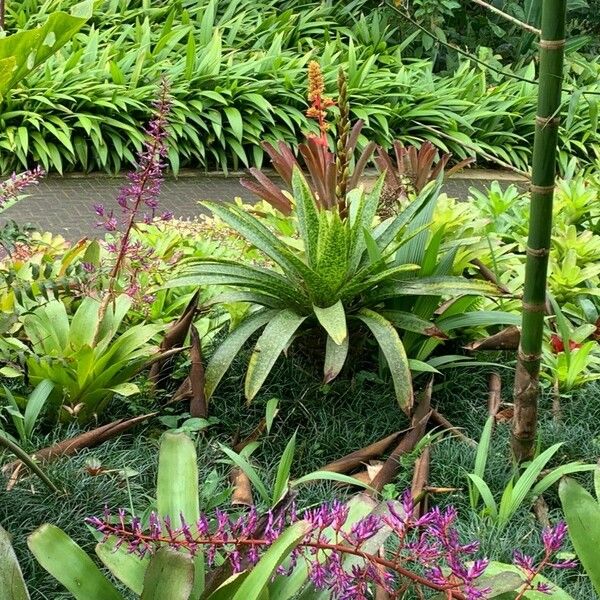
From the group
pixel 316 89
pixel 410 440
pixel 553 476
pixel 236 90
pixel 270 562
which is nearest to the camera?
pixel 270 562

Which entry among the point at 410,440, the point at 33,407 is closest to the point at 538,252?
the point at 410,440

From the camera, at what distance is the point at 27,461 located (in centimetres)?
225

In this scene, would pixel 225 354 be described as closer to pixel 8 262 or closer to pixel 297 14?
pixel 8 262

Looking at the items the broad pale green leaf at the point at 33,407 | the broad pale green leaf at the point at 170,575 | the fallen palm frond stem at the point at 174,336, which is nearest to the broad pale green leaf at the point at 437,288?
the fallen palm frond stem at the point at 174,336

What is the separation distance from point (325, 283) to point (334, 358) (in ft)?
0.93

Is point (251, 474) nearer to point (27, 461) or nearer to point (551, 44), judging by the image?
point (27, 461)

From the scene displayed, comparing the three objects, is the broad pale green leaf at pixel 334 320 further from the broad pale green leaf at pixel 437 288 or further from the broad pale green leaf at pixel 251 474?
the broad pale green leaf at pixel 251 474

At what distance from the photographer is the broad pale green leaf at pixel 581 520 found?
76.7 inches

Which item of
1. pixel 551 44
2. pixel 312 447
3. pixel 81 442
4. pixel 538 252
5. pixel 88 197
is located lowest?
pixel 88 197

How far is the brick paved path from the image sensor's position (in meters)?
6.88

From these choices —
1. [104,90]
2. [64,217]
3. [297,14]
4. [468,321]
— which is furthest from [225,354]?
[297,14]

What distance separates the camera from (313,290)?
10.1 ft

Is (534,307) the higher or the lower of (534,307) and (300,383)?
the higher

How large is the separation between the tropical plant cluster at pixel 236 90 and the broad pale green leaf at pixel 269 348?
5.25m
